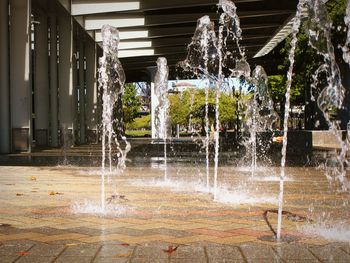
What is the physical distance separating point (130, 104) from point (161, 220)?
170 feet

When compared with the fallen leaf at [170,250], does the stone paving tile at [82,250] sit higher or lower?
higher

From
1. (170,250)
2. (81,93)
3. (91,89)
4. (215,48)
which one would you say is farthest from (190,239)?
(91,89)

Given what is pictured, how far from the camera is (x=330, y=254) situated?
4.14 m

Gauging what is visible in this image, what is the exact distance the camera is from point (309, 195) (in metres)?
7.78

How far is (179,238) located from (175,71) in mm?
49463

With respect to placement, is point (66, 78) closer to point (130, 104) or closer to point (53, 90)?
point (53, 90)

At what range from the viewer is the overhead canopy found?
2469cm

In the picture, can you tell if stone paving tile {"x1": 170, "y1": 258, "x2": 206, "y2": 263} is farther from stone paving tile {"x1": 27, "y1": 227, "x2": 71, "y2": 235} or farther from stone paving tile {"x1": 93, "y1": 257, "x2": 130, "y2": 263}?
stone paving tile {"x1": 27, "y1": 227, "x2": 71, "y2": 235}

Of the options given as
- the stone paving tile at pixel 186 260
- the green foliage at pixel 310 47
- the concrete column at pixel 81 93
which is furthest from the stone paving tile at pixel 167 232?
the concrete column at pixel 81 93

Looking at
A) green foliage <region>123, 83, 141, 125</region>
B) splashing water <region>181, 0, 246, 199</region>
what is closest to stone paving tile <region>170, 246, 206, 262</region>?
splashing water <region>181, 0, 246, 199</region>

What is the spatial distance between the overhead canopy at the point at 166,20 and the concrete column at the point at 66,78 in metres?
1.01

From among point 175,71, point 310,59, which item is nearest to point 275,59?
point 175,71

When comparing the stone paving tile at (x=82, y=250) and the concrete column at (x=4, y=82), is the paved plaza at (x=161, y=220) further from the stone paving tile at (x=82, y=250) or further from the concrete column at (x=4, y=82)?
the concrete column at (x=4, y=82)

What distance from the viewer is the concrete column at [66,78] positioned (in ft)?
85.5
